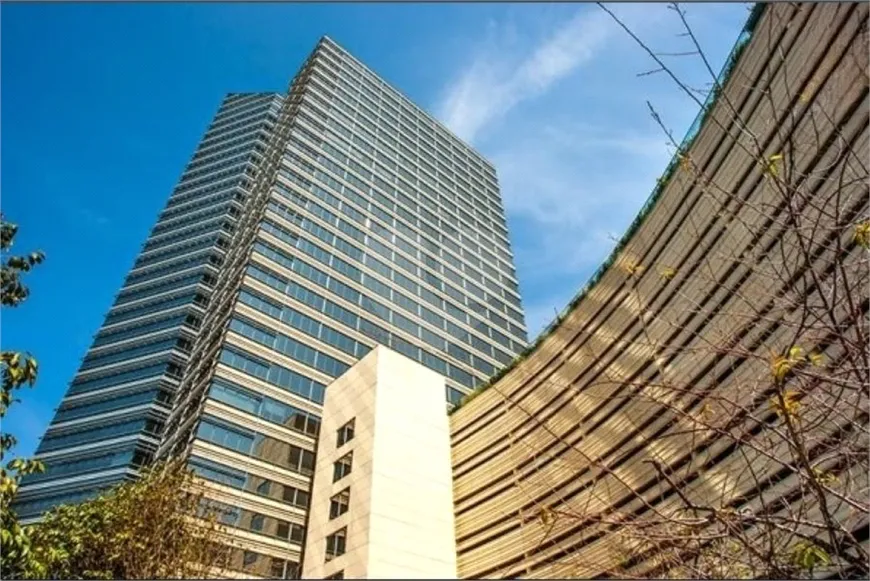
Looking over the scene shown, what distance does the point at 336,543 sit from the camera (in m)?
20.1

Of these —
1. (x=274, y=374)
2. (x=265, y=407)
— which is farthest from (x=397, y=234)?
(x=265, y=407)

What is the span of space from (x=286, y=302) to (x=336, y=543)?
18.1m

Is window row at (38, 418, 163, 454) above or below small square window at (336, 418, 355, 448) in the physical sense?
above

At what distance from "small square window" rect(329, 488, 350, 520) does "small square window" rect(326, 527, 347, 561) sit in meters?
0.70

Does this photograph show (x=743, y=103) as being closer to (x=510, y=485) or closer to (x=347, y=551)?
(x=510, y=485)

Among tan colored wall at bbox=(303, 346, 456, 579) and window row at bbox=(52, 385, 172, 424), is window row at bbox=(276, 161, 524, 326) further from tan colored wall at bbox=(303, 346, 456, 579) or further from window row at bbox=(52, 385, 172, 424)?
window row at bbox=(52, 385, 172, 424)

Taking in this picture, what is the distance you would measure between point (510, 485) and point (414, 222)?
31037mm

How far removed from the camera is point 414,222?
52.3 metres

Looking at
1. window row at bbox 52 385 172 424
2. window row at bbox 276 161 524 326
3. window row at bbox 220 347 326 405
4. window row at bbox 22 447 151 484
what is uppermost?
window row at bbox 276 161 524 326

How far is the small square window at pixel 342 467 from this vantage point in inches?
856

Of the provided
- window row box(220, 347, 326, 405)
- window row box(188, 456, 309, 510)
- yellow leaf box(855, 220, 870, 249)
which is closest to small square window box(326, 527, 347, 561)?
window row box(188, 456, 309, 510)

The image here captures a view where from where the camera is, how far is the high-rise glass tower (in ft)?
95.0

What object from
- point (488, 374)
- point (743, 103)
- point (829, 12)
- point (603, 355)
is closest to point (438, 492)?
point (603, 355)

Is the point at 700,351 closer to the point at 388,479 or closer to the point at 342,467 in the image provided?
the point at 388,479
